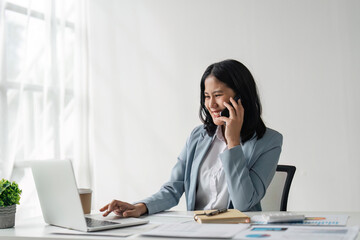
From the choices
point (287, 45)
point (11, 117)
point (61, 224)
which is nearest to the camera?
point (61, 224)

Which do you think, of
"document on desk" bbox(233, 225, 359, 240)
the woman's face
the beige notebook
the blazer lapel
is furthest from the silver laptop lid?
the woman's face

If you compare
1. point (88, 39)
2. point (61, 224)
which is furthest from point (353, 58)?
point (61, 224)

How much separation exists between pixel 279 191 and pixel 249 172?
1.22 feet

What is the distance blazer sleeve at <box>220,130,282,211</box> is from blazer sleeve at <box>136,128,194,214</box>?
313mm

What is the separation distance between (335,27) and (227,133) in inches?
84.9

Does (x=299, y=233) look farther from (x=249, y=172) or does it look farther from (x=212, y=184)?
(x=212, y=184)

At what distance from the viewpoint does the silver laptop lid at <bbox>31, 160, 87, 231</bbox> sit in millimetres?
1468

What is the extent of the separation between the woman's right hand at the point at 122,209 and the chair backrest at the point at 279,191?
78cm

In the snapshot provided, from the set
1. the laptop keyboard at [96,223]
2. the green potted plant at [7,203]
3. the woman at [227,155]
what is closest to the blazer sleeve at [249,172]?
the woman at [227,155]

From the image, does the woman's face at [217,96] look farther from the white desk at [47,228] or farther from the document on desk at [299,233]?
the document on desk at [299,233]

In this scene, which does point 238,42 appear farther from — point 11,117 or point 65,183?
point 65,183

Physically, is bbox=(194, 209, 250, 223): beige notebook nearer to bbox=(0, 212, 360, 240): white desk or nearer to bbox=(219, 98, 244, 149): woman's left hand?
bbox=(0, 212, 360, 240): white desk

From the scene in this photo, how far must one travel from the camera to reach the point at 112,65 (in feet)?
15.0

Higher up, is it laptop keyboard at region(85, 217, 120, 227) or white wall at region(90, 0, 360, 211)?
white wall at region(90, 0, 360, 211)
